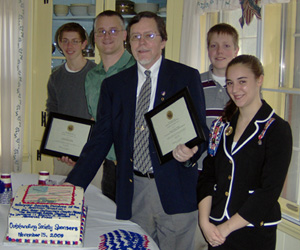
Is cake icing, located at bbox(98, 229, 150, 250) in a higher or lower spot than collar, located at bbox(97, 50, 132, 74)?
lower

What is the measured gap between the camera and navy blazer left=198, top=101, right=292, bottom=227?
1.60 m

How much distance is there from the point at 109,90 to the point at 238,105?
23.3 inches

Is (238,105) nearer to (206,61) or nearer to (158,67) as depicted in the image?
(158,67)

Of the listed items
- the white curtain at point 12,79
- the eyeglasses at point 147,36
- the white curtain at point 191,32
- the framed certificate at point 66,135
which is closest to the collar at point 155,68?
the eyeglasses at point 147,36

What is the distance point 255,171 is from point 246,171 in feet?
0.11

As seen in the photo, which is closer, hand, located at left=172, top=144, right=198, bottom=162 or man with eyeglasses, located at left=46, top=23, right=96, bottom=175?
hand, located at left=172, top=144, right=198, bottom=162

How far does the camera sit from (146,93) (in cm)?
189

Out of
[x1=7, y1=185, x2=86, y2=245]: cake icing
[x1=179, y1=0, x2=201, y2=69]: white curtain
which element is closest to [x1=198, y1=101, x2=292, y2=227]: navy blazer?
[x1=7, y1=185, x2=86, y2=245]: cake icing

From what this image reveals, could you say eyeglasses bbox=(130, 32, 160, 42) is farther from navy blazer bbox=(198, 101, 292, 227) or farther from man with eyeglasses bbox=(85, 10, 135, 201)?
man with eyeglasses bbox=(85, 10, 135, 201)

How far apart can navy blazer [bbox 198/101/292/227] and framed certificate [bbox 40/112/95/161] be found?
87cm

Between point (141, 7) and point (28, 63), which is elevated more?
point (141, 7)

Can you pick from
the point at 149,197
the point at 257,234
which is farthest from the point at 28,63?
the point at 257,234

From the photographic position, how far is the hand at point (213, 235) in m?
1.67

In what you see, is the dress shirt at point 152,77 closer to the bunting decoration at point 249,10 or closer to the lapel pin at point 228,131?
the lapel pin at point 228,131
